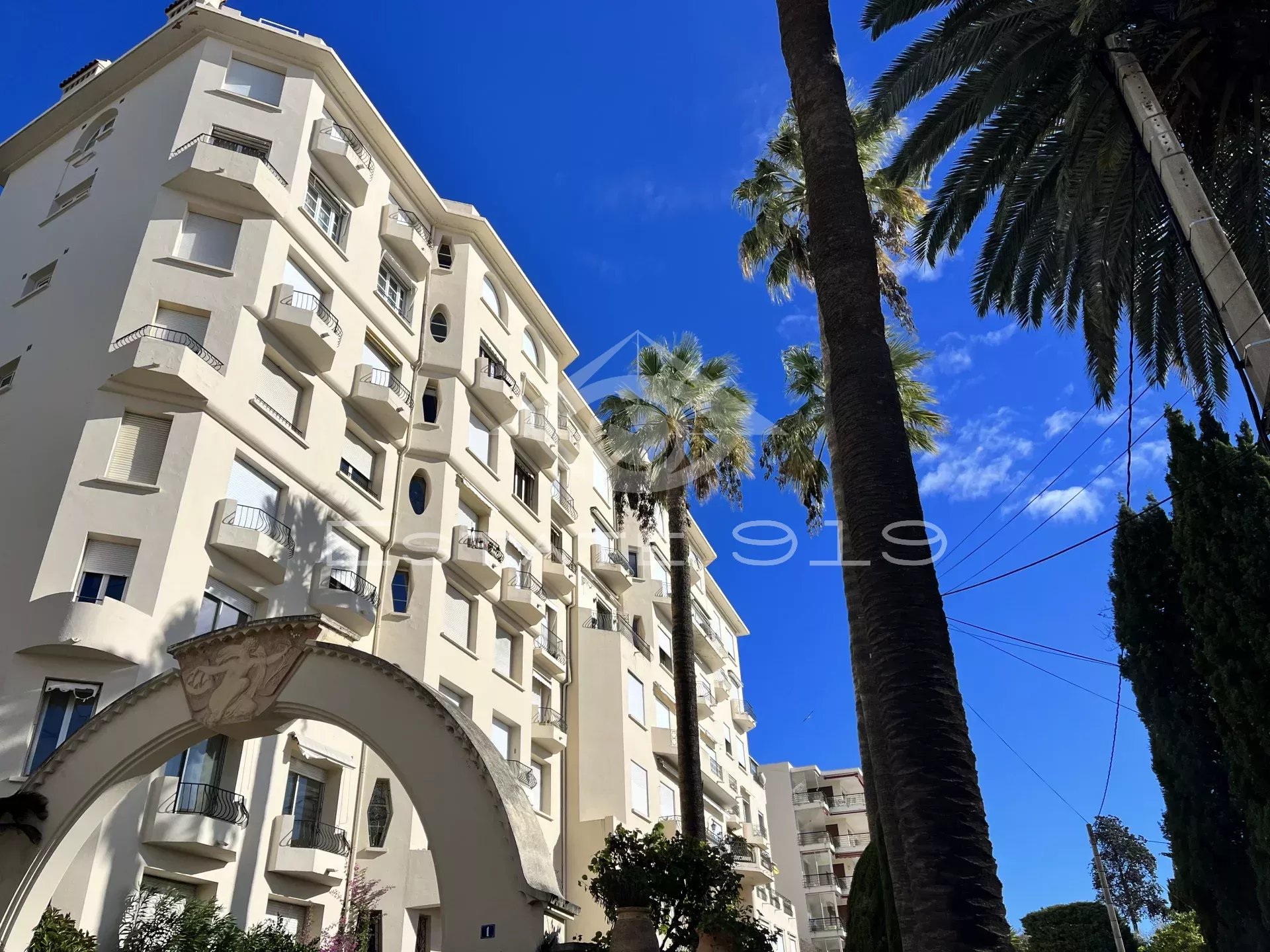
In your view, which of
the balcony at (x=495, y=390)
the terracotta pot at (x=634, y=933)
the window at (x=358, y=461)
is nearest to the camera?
the terracotta pot at (x=634, y=933)

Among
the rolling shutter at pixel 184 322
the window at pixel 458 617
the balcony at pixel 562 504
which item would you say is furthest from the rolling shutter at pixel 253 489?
the balcony at pixel 562 504

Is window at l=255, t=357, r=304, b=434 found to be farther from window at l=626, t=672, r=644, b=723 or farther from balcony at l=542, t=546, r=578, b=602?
window at l=626, t=672, r=644, b=723

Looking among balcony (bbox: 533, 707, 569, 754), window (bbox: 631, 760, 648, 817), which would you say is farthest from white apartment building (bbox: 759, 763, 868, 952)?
balcony (bbox: 533, 707, 569, 754)

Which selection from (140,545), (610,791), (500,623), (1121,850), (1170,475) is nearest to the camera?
(1170,475)

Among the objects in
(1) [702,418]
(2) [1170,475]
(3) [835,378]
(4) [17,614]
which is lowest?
(3) [835,378]

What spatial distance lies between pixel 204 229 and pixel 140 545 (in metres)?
8.37

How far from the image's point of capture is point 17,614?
16.4 m

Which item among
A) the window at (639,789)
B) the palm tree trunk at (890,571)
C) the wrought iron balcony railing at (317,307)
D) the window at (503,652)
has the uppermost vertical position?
the wrought iron balcony railing at (317,307)

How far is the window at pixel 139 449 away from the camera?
18.3 metres

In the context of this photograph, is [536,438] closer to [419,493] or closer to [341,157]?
[419,493]

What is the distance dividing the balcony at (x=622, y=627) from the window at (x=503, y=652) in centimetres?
579

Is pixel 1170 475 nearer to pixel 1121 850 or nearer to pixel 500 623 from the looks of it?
pixel 500 623

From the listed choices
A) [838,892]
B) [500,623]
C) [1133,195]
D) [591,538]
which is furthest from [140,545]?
[838,892]

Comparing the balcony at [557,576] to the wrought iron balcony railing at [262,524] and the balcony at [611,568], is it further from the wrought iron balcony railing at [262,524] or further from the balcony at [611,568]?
the wrought iron balcony railing at [262,524]
